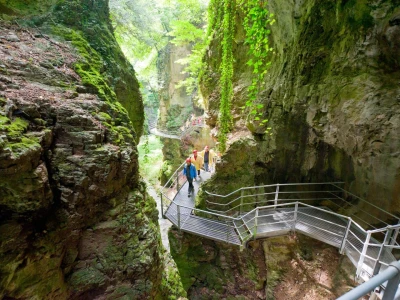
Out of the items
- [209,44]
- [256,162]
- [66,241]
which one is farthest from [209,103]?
[66,241]

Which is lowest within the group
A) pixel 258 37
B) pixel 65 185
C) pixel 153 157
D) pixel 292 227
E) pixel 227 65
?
pixel 153 157

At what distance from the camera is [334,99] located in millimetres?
5543

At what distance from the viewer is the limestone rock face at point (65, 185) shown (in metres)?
2.55

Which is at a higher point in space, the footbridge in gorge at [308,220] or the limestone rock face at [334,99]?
the limestone rock face at [334,99]

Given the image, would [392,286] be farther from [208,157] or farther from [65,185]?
[208,157]

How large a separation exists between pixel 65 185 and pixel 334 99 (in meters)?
6.39

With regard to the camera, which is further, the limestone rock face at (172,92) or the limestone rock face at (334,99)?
the limestone rock face at (172,92)

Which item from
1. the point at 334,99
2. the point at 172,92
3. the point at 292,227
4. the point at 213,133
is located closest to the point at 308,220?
the point at 292,227

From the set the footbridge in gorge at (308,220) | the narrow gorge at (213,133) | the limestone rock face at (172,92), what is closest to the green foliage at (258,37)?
the narrow gorge at (213,133)

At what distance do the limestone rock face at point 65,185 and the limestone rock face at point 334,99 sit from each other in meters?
5.21

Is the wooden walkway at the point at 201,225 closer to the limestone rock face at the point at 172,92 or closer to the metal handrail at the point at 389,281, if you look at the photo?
the metal handrail at the point at 389,281

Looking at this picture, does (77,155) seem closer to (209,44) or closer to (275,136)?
(275,136)

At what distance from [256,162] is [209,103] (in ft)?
12.9

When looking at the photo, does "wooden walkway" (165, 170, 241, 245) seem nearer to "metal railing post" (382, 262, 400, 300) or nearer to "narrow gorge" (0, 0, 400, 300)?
"narrow gorge" (0, 0, 400, 300)
